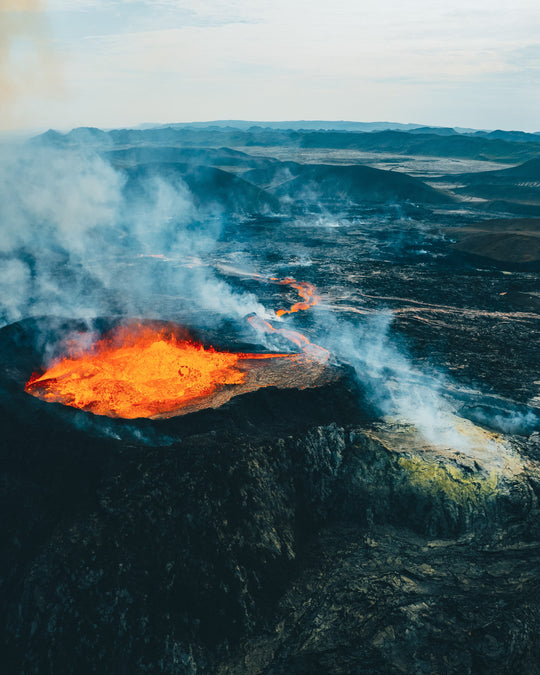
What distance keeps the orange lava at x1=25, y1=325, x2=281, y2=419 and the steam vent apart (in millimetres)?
181

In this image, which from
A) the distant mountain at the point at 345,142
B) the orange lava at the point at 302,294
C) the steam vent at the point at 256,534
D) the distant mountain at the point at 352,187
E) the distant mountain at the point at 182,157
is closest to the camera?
the steam vent at the point at 256,534

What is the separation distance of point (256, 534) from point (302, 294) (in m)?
25.9

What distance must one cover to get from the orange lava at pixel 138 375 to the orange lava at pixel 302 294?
1139 cm

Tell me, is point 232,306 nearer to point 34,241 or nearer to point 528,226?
point 34,241

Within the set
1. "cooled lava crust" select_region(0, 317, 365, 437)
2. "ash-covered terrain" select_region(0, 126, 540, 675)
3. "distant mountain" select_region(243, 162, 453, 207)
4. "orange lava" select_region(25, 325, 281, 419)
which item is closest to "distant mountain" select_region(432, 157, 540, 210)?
"distant mountain" select_region(243, 162, 453, 207)

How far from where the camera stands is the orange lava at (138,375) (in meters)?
17.2

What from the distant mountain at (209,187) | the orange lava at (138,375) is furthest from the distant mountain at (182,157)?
the orange lava at (138,375)

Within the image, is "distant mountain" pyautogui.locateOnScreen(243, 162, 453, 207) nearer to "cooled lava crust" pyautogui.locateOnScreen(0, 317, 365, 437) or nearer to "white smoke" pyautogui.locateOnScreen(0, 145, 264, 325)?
"white smoke" pyautogui.locateOnScreen(0, 145, 264, 325)

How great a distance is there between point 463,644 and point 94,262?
42.9m

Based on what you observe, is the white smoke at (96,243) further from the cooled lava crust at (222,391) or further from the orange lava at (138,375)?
the orange lava at (138,375)

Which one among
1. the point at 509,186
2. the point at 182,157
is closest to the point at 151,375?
the point at 509,186

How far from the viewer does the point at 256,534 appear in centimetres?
1280

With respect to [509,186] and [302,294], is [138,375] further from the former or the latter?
[509,186]

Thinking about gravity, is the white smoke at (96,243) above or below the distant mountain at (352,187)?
below
